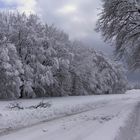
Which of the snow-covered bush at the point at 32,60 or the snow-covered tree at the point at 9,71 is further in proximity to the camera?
the snow-covered bush at the point at 32,60

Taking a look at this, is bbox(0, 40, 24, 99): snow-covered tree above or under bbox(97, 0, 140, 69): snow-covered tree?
under

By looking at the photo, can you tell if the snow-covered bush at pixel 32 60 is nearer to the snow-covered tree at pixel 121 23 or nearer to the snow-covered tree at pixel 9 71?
the snow-covered tree at pixel 9 71

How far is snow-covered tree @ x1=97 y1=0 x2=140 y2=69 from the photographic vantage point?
78.0 ft

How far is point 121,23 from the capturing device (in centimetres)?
2511

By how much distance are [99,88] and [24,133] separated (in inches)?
2354

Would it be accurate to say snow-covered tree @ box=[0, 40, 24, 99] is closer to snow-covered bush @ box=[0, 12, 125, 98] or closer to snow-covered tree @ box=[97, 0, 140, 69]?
snow-covered bush @ box=[0, 12, 125, 98]

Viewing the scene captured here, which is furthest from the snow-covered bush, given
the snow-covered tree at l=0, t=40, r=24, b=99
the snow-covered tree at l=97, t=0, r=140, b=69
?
the snow-covered tree at l=97, t=0, r=140, b=69

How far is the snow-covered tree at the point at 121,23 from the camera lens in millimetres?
23781

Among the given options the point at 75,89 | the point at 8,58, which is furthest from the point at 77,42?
the point at 8,58

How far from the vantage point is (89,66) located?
197 feet

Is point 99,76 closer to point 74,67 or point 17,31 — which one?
point 74,67

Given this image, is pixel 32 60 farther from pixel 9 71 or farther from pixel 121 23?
pixel 121 23

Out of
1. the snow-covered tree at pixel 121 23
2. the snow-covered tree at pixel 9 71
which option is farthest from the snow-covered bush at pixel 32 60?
the snow-covered tree at pixel 121 23

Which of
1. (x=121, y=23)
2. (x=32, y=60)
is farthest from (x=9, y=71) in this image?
(x=121, y=23)
